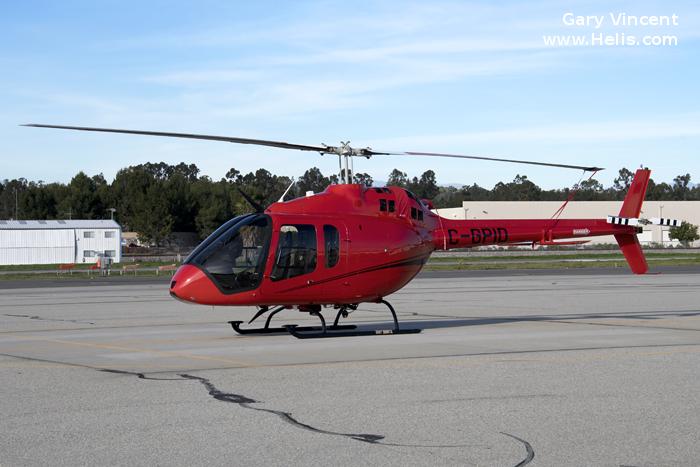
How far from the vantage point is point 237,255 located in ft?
52.4

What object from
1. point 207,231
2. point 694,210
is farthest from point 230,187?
point 694,210

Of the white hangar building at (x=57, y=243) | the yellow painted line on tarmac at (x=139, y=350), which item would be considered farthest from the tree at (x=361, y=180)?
the white hangar building at (x=57, y=243)

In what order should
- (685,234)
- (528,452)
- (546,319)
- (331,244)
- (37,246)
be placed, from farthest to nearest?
(685,234)
(37,246)
(546,319)
(331,244)
(528,452)

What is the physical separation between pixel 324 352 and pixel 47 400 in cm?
561

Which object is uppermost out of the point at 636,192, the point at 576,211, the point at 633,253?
the point at 576,211

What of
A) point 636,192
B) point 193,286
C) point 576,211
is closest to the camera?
point 193,286

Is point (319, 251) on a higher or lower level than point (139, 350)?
higher

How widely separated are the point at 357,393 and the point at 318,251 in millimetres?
6133

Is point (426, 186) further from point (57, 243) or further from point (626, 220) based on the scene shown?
point (626, 220)

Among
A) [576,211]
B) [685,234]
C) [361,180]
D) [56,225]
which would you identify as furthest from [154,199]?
[361,180]

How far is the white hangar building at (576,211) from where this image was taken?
312 ft

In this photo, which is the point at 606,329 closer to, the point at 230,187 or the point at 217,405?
the point at 217,405

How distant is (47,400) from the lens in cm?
1027

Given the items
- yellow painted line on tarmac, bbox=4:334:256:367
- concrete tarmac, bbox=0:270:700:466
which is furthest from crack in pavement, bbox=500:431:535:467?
yellow painted line on tarmac, bbox=4:334:256:367
